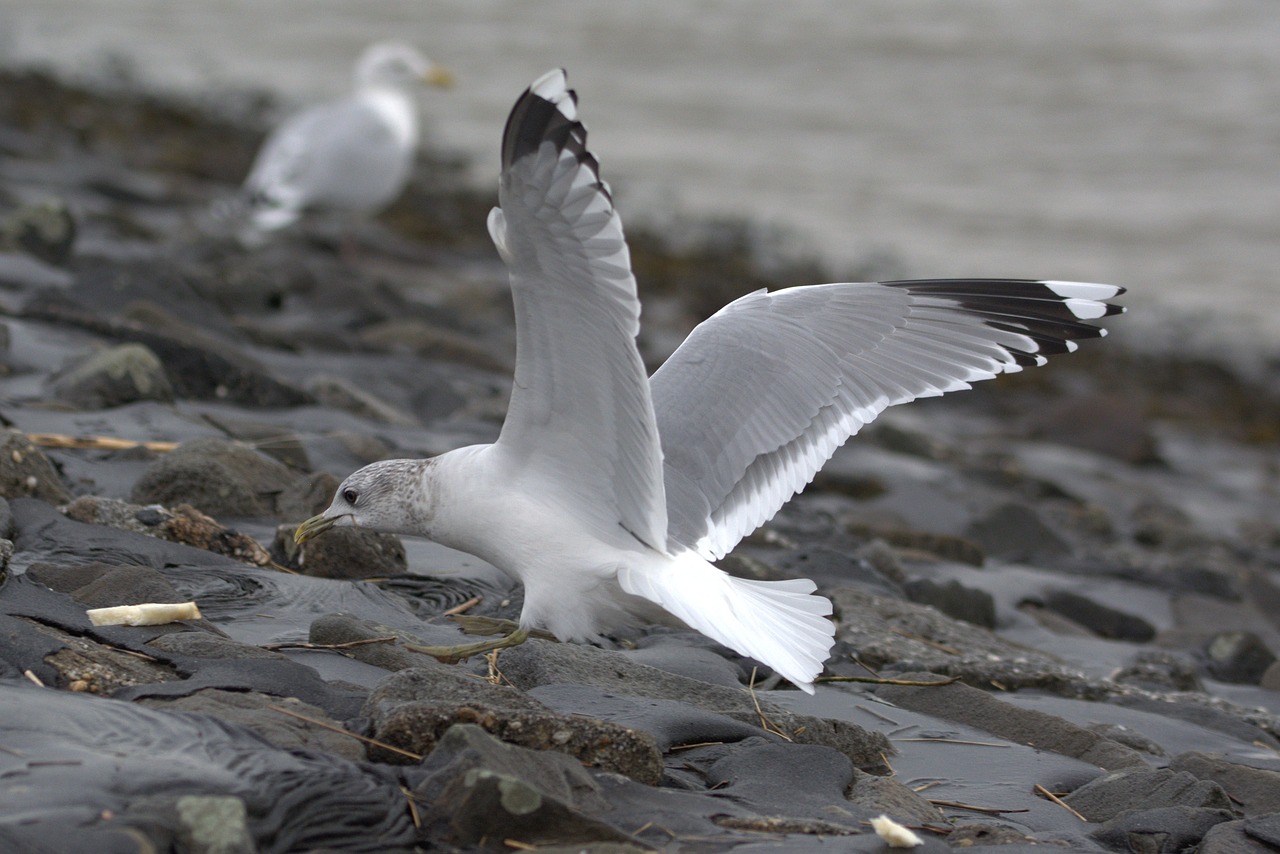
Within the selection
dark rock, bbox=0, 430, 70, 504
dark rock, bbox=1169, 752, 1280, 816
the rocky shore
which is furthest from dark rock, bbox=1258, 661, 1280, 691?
dark rock, bbox=0, 430, 70, 504

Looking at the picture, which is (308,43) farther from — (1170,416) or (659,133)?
(1170,416)

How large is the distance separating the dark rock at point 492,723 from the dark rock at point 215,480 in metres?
1.50

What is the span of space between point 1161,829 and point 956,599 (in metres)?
1.93

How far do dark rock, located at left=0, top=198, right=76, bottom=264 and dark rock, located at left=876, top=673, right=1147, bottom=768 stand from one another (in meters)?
5.15

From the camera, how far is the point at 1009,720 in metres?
3.52

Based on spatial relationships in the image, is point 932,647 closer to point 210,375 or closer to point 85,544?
point 85,544

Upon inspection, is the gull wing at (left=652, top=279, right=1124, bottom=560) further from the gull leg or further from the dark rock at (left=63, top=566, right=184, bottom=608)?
the dark rock at (left=63, top=566, right=184, bottom=608)

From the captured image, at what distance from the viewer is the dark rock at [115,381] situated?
4.83m

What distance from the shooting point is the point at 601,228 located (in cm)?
274

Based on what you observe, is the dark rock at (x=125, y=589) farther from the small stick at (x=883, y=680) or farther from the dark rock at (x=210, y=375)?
the dark rock at (x=210, y=375)

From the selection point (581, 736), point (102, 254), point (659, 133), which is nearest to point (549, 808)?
point (581, 736)

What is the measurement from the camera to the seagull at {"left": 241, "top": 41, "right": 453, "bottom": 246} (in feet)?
33.8

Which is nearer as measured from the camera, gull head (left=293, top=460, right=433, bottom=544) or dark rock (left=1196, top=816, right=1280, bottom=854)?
dark rock (left=1196, top=816, right=1280, bottom=854)

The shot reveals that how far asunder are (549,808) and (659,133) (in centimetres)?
1521
